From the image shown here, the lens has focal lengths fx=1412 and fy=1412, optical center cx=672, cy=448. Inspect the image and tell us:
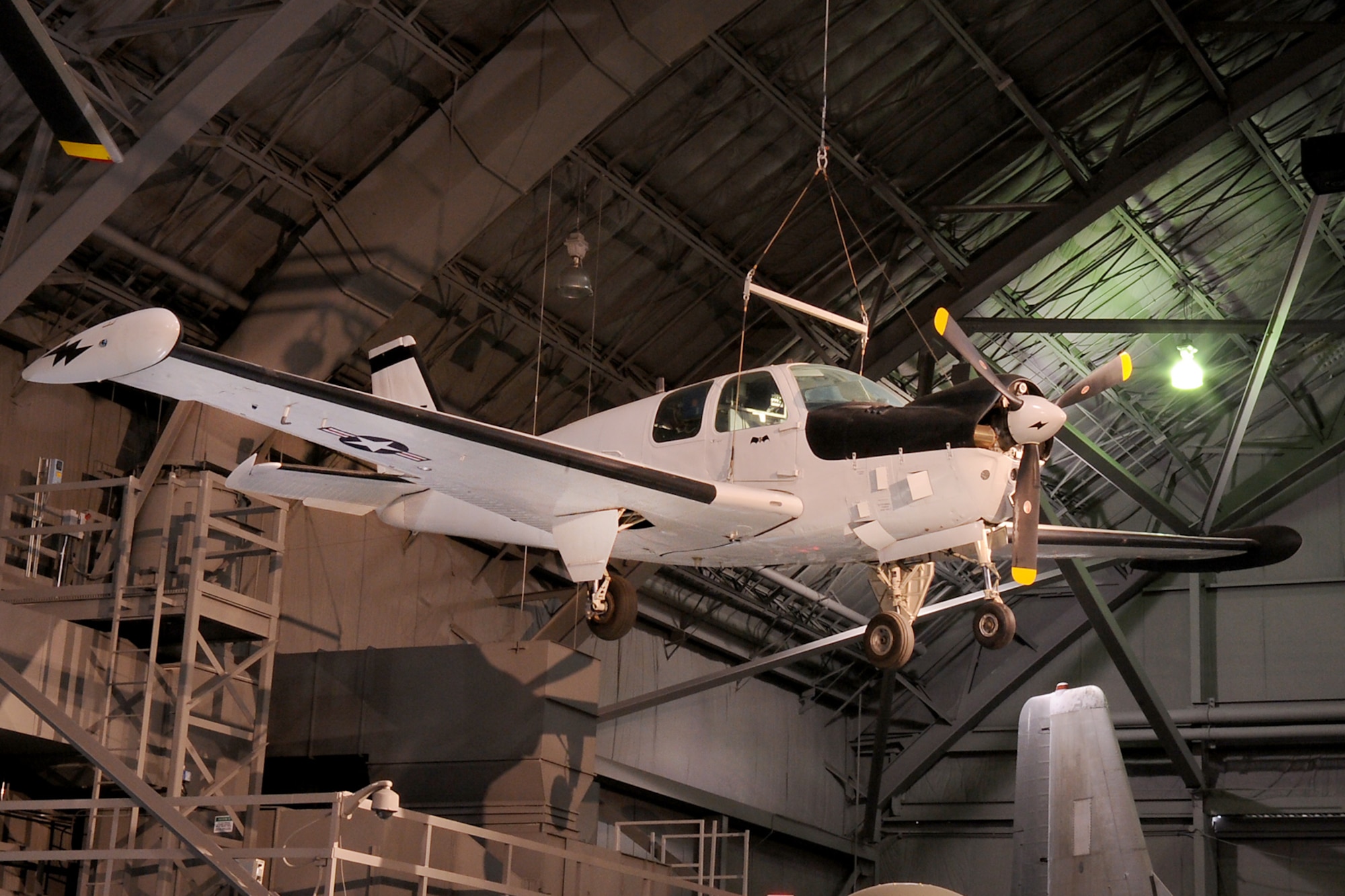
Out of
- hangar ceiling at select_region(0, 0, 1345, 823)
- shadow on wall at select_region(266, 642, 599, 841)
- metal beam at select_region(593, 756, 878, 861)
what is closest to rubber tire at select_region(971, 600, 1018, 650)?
shadow on wall at select_region(266, 642, 599, 841)

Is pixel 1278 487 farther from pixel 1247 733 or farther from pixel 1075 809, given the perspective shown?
pixel 1075 809

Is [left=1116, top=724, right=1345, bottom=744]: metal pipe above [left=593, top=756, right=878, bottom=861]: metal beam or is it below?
above

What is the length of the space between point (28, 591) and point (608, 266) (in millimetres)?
8463

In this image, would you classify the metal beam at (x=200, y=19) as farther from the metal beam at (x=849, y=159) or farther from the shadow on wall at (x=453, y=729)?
the shadow on wall at (x=453, y=729)

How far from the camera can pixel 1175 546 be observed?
14.4 meters

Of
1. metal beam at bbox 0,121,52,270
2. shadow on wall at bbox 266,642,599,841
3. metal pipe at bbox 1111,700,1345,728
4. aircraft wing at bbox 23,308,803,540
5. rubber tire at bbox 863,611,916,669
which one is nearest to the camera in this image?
aircraft wing at bbox 23,308,803,540

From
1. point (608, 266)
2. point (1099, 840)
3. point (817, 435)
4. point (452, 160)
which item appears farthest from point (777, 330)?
point (817, 435)

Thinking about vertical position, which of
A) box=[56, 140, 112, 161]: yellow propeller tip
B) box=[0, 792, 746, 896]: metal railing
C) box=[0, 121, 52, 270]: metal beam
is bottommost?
box=[0, 792, 746, 896]: metal railing

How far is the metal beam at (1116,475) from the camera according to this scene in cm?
2242

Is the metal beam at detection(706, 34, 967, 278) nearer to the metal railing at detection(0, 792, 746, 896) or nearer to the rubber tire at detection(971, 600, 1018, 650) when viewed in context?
the rubber tire at detection(971, 600, 1018, 650)

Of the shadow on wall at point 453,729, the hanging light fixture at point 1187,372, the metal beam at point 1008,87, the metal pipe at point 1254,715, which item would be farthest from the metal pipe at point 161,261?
the metal pipe at point 1254,715

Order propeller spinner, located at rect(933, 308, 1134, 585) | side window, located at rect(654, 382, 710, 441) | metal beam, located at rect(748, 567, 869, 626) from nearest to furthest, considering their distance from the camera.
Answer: propeller spinner, located at rect(933, 308, 1134, 585) → side window, located at rect(654, 382, 710, 441) → metal beam, located at rect(748, 567, 869, 626)

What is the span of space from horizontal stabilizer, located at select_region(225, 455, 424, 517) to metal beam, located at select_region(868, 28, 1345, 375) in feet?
32.5

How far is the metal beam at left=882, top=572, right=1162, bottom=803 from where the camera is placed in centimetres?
2892
